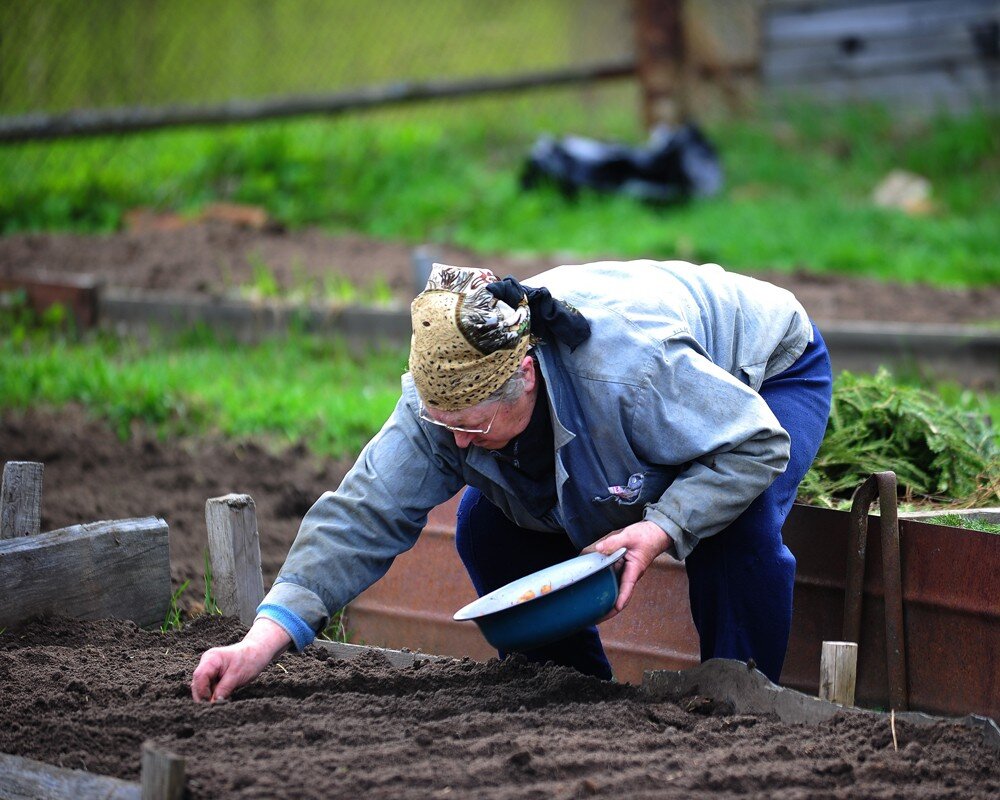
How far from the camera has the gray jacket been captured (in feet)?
8.12

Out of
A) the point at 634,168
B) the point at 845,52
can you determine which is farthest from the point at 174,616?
the point at 845,52

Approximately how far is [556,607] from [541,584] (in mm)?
109

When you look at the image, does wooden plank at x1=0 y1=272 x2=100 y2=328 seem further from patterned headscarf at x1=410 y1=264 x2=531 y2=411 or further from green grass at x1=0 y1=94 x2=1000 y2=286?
patterned headscarf at x1=410 y1=264 x2=531 y2=411

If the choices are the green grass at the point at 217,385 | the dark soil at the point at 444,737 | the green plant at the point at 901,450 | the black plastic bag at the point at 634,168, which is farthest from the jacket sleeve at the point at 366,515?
the black plastic bag at the point at 634,168

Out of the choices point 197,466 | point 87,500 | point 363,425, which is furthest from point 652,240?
point 87,500

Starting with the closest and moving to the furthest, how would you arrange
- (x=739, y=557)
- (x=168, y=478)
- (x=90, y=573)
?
(x=739, y=557) < (x=90, y=573) < (x=168, y=478)

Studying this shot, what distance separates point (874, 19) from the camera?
969cm

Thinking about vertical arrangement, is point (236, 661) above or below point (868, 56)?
below

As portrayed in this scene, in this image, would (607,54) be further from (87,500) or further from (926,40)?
(87,500)

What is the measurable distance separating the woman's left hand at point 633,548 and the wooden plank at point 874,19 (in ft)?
26.5

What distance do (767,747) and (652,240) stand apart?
18.2 feet

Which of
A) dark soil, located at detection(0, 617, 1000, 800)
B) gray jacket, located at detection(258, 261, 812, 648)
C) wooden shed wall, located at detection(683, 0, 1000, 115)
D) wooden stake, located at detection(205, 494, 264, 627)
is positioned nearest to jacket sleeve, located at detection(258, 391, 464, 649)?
gray jacket, located at detection(258, 261, 812, 648)

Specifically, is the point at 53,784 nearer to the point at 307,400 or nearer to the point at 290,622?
the point at 290,622

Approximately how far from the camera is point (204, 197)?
8.76 meters
